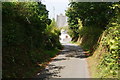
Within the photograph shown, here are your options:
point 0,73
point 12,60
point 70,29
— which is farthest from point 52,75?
point 70,29

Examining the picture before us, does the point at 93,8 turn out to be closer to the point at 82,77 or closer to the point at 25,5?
the point at 25,5

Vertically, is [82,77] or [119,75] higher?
[119,75]

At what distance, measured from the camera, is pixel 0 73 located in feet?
26.3

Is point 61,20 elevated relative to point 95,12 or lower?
elevated

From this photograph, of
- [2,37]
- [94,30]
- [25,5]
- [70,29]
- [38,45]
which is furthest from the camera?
[70,29]

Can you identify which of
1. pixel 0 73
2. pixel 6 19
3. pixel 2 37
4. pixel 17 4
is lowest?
pixel 0 73

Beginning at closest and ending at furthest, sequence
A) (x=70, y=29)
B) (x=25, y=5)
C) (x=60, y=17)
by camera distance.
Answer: (x=25, y=5)
(x=70, y=29)
(x=60, y=17)

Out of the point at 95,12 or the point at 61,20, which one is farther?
the point at 61,20

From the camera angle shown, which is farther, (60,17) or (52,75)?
(60,17)

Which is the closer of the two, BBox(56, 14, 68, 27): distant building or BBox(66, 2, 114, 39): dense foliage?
BBox(66, 2, 114, 39): dense foliage

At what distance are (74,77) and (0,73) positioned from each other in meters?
3.90

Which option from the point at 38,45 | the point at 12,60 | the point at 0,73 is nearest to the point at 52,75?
the point at 12,60

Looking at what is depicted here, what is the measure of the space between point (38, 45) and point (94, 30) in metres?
7.09

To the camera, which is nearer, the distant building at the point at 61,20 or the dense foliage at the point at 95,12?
the dense foliage at the point at 95,12
